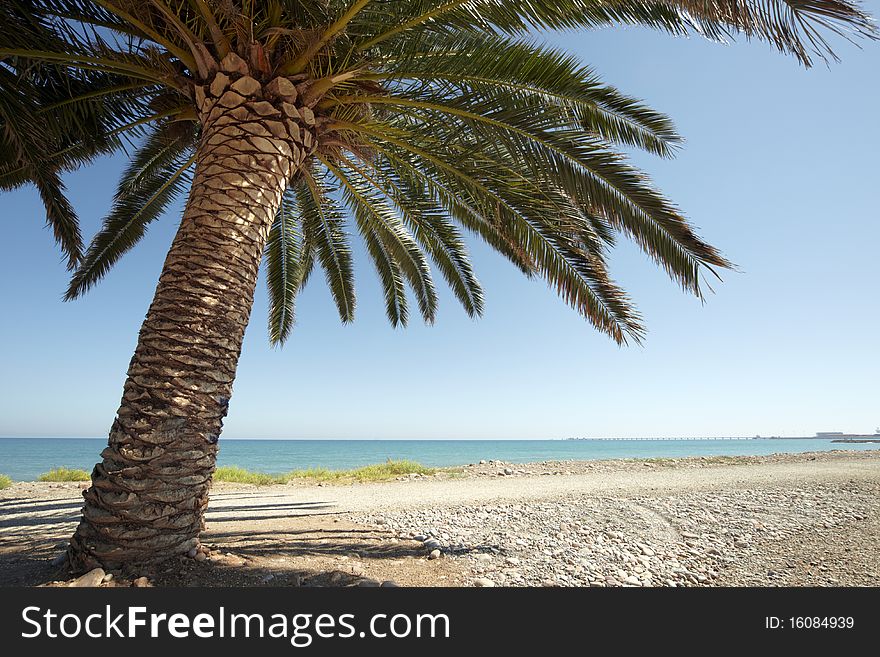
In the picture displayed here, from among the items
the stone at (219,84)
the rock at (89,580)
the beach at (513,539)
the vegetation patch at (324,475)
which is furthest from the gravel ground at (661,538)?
the vegetation patch at (324,475)

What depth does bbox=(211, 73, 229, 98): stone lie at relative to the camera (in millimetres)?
4355

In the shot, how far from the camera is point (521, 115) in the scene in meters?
4.93

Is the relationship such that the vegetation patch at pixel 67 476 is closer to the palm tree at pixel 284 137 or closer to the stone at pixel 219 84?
the palm tree at pixel 284 137

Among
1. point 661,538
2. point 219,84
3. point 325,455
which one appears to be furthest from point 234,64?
point 325,455

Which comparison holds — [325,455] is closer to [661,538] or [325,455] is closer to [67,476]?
[67,476]

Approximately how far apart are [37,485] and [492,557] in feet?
42.5

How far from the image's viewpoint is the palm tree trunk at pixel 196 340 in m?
3.56

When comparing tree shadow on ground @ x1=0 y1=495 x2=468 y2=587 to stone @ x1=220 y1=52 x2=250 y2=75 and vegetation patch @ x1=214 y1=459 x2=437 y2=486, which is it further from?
vegetation patch @ x1=214 y1=459 x2=437 y2=486

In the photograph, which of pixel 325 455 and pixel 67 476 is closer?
pixel 67 476

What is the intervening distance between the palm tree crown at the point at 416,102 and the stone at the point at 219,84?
0.19 feet

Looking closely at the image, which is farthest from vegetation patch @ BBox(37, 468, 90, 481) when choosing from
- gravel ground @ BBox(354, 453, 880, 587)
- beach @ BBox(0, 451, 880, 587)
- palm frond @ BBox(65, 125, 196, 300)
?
gravel ground @ BBox(354, 453, 880, 587)

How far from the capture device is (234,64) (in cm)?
438

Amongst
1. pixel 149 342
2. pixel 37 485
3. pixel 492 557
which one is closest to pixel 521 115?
pixel 149 342

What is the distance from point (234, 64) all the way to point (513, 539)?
5.78 m
